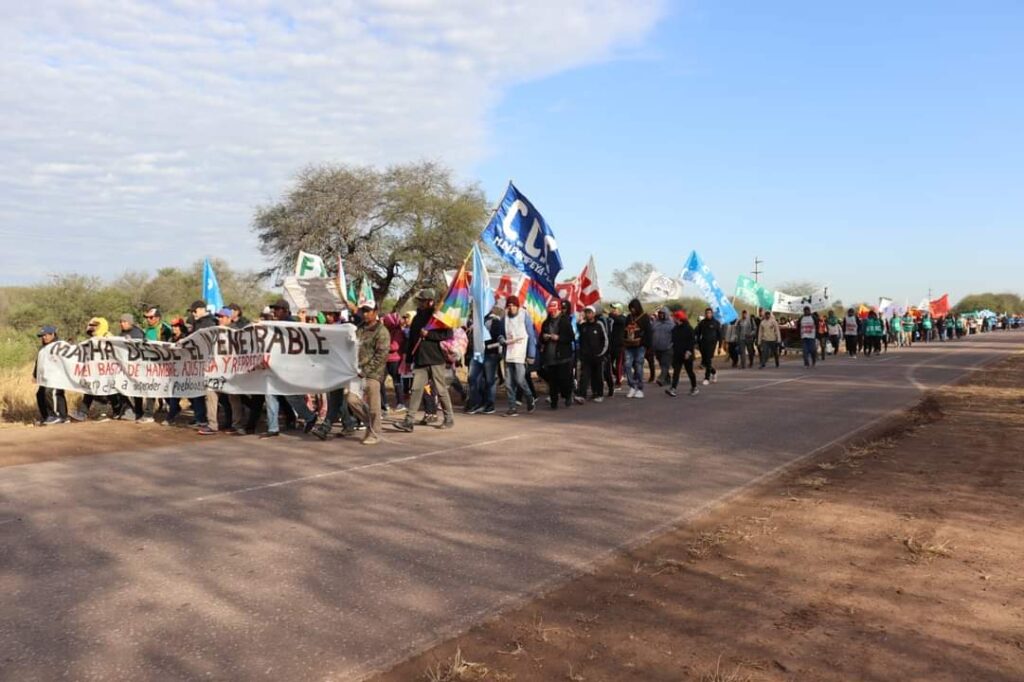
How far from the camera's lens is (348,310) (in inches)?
592

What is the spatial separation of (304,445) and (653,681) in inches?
310

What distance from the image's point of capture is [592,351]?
15.7 metres

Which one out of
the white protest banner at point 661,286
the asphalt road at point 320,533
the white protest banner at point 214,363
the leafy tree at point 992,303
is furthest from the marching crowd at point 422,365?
the leafy tree at point 992,303

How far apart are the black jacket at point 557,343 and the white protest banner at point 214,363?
4.03 meters

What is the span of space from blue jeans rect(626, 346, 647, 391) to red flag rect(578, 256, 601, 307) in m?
2.32

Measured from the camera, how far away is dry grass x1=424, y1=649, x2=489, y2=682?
3908 mm

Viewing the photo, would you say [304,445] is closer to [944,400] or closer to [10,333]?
[944,400]

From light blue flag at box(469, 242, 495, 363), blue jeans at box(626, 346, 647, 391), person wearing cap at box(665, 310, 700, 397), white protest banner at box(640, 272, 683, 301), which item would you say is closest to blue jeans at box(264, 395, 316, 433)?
light blue flag at box(469, 242, 495, 363)

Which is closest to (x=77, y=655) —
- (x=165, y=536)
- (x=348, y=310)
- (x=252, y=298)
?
(x=165, y=536)

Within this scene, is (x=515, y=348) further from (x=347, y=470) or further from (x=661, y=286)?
(x=661, y=286)

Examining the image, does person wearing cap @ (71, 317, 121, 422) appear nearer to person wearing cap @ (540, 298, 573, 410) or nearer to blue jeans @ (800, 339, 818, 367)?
person wearing cap @ (540, 298, 573, 410)

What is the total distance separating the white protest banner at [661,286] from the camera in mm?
23875

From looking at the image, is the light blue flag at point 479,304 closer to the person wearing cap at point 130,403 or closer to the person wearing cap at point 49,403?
the person wearing cap at point 130,403

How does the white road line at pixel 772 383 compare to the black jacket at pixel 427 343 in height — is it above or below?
below
